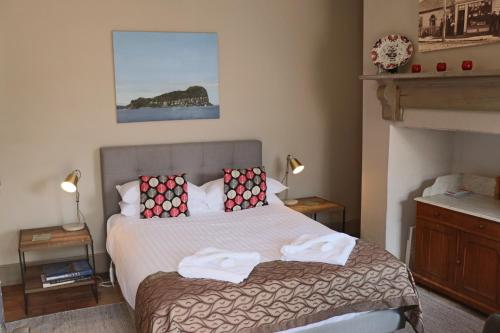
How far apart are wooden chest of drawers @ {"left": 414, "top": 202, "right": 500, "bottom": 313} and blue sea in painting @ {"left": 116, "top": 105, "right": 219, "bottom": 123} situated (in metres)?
2.03

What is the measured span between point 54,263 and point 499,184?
11.9 feet

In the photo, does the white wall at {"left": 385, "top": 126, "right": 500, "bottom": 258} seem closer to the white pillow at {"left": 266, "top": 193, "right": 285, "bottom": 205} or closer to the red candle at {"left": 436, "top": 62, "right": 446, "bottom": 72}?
the red candle at {"left": 436, "top": 62, "right": 446, "bottom": 72}

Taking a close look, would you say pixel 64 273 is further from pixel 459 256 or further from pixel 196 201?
pixel 459 256

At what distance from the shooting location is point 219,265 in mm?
2727

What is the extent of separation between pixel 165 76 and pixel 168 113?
1.07ft

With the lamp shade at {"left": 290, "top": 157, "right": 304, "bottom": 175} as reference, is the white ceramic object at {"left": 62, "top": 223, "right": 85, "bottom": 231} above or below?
below

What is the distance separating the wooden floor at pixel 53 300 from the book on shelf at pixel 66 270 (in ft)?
0.71

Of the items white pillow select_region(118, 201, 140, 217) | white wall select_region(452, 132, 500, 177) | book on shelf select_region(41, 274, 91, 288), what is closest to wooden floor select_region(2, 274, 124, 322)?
book on shelf select_region(41, 274, 91, 288)

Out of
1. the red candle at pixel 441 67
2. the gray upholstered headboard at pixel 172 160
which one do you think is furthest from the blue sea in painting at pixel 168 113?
the red candle at pixel 441 67

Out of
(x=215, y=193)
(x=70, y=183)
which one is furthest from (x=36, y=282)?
(x=215, y=193)

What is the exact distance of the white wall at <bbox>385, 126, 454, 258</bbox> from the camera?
402 cm

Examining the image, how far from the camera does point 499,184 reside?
148 inches

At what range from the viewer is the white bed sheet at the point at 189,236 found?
2.96 meters

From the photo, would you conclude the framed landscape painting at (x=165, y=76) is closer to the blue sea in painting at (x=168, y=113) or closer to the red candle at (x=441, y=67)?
the blue sea in painting at (x=168, y=113)
